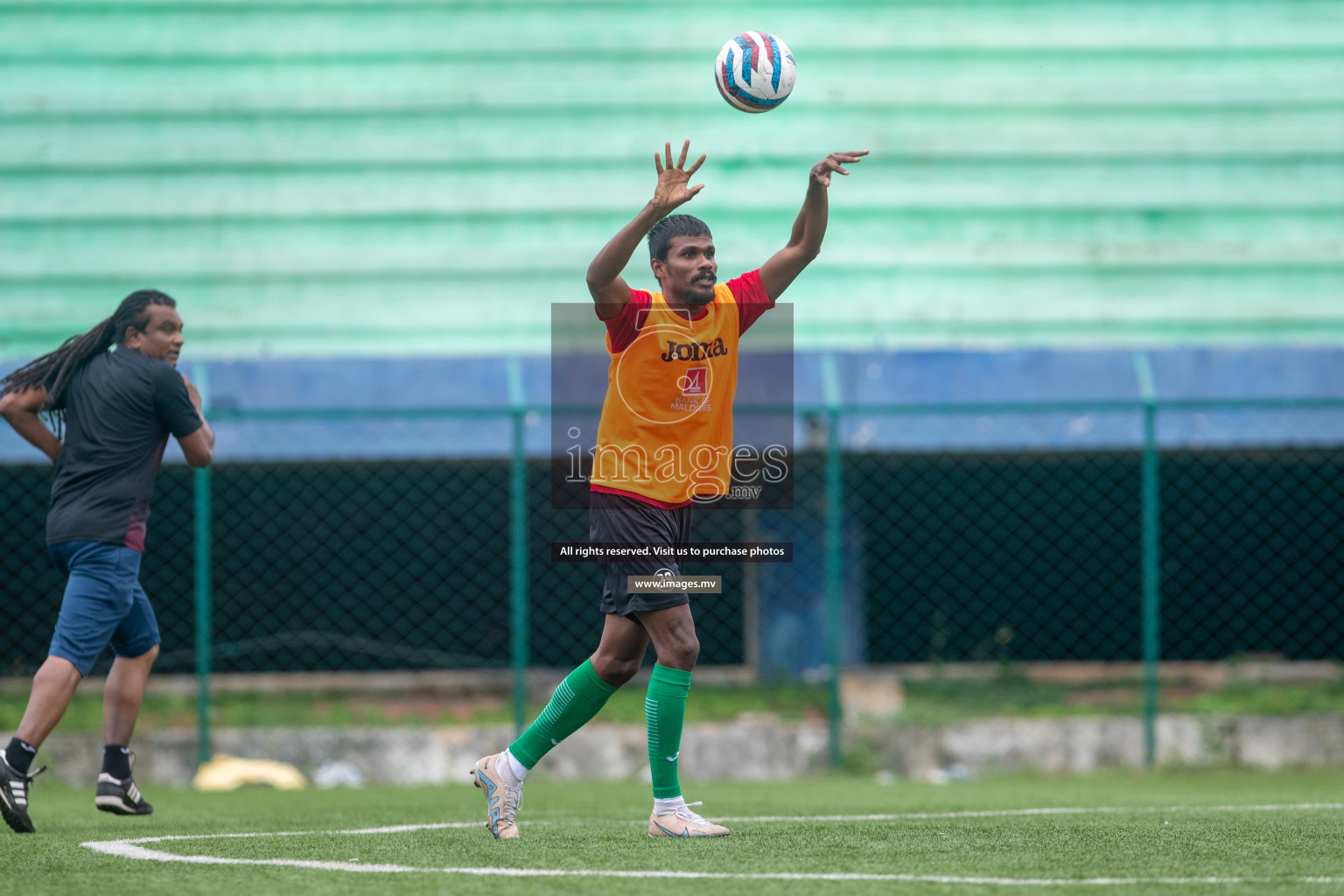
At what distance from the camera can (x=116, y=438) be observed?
17.0 feet

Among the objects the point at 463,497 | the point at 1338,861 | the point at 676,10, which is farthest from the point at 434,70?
the point at 1338,861

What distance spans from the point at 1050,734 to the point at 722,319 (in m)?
4.61

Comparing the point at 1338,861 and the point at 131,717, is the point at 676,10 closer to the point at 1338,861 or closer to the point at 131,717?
the point at 131,717

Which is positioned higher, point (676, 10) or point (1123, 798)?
point (676, 10)

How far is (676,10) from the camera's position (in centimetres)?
919

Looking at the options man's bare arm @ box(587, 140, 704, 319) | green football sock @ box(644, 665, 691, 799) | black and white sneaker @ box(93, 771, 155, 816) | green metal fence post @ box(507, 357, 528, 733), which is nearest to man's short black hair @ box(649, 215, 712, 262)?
man's bare arm @ box(587, 140, 704, 319)

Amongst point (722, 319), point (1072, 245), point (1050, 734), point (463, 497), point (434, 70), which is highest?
point (434, 70)

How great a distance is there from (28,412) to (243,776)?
312cm

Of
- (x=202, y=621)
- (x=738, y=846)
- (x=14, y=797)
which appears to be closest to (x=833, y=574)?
(x=202, y=621)

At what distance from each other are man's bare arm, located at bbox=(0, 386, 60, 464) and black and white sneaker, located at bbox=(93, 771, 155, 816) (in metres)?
1.23

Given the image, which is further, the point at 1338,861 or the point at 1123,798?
the point at 1123,798

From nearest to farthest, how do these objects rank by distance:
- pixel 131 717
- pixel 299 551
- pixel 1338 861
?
pixel 1338 861 → pixel 131 717 → pixel 299 551

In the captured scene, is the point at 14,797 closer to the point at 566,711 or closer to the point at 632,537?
the point at 566,711

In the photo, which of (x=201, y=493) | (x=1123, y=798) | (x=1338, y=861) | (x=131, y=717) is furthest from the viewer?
(x=201, y=493)
